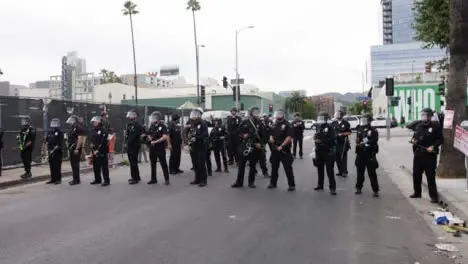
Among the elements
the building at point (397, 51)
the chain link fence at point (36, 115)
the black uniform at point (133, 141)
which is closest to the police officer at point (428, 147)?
the black uniform at point (133, 141)

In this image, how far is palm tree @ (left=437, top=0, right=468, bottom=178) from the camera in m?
12.2

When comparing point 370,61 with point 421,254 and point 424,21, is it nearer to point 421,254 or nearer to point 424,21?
point 424,21

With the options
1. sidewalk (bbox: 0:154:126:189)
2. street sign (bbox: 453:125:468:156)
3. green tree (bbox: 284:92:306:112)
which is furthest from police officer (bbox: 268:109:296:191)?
green tree (bbox: 284:92:306:112)

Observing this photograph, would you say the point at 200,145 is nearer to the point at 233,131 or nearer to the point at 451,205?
the point at 233,131

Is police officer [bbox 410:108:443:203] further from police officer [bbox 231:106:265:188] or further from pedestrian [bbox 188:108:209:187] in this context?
pedestrian [bbox 188:108:209:187]

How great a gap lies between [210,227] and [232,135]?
352 inches

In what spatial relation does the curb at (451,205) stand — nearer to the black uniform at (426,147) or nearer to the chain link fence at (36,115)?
the black uniform at (426,147)

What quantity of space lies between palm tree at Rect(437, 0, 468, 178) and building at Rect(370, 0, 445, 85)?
324 ft

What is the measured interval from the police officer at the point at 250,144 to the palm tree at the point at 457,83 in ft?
14.4

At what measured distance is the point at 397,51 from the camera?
126 meters

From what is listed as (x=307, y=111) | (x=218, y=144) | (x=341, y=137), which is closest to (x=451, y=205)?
(x=341, y=137)

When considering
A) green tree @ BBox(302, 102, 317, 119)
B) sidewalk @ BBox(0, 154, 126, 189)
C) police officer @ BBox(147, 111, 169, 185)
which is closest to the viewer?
police officer @ BBox(147, 111, 169, 185)

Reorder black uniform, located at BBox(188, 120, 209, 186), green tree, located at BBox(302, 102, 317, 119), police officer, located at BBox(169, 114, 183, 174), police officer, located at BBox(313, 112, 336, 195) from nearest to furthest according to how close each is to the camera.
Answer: police officer, located at BBox(313, 112, 336, 195) < black uniform, located at BBox(188, 120, 209, 186) < police officer, located at BBox(169, 114, 183, 174) < green tree, located at BBox(302, 102, 317, 119)

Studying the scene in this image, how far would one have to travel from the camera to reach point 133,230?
7.57 metres
